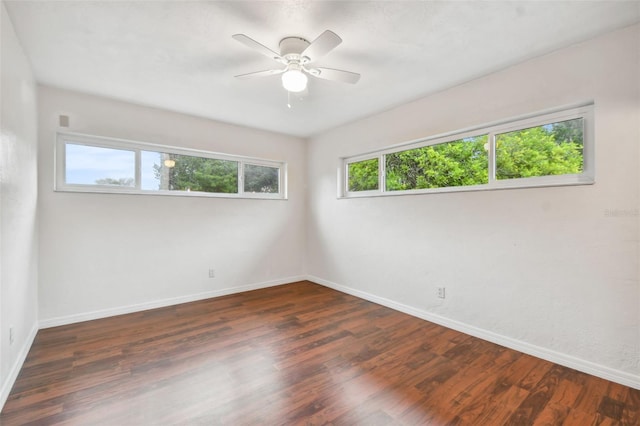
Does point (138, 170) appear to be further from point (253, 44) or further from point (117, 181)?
point (253, 44)

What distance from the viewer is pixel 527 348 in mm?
2402

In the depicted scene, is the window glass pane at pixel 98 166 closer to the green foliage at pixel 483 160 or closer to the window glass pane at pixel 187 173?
the window glass pane at pixel 187 173

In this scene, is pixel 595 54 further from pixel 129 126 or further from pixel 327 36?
pixel 129 126

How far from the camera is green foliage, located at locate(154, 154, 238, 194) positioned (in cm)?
370

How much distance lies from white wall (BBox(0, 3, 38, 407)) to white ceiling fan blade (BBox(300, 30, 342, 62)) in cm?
188

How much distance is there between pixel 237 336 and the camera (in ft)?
8.92

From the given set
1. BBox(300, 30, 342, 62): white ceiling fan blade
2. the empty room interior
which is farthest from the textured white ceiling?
BBox(300, 30, 342, 62): white ceiling fan blade

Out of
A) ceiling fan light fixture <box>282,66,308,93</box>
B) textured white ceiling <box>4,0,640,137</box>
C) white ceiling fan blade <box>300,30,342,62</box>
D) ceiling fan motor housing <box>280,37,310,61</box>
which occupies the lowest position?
ceiling fan light fixture <box>282,66,308,93</box>

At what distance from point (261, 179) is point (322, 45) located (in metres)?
2.94

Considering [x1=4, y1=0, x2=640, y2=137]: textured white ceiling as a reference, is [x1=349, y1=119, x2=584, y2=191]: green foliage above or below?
below

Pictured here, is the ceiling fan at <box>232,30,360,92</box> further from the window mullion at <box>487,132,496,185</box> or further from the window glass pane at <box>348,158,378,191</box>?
the window glass pane at <box>348,158,378,191</box>

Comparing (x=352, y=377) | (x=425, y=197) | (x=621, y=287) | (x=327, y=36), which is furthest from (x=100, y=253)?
(x=621, y=287)

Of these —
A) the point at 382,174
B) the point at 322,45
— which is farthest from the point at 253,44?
the point at 382,174

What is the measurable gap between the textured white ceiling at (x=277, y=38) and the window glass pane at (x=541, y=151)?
2.04 ft
